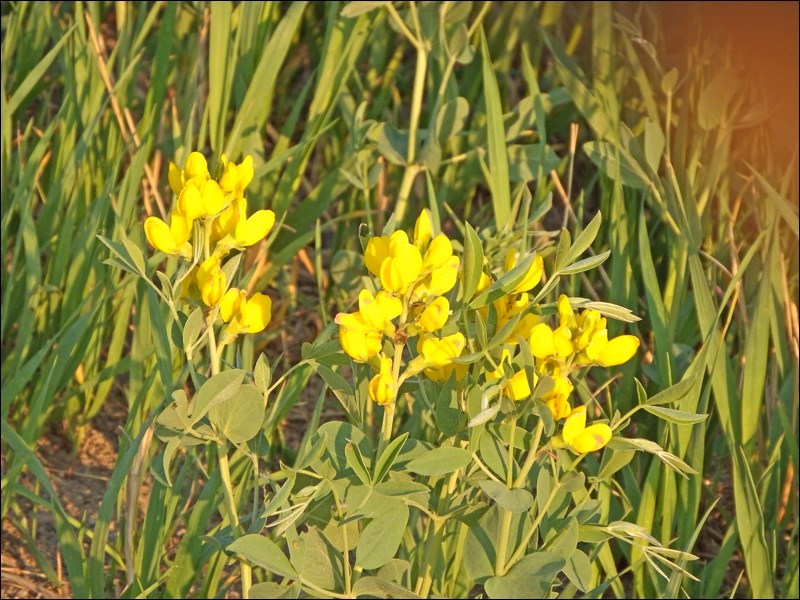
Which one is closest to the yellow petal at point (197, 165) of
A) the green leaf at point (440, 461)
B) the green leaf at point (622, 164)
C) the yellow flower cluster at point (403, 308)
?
the yellow flower cluster at point (403, 308)

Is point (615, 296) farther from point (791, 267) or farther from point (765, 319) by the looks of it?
point (791, 267)

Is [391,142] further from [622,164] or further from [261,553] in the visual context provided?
[261,553]

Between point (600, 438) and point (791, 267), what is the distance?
3.02 ft

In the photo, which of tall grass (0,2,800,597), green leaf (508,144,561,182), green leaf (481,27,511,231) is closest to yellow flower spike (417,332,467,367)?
tall grass (0,2,800,597)

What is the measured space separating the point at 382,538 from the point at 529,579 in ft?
0.32

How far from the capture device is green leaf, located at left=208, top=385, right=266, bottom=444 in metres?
0.75

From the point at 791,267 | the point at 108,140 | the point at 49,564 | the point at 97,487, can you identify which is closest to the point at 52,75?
the point at 108,140

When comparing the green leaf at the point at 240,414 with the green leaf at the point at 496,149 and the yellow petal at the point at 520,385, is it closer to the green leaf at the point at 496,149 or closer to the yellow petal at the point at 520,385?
the yellow petal at the point at 520,385

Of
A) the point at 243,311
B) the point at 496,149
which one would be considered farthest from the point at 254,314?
the point at 496,149

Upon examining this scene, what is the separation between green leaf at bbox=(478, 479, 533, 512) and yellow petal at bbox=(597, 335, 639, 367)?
0.10 m

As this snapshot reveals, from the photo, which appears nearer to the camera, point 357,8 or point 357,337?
point 357,337

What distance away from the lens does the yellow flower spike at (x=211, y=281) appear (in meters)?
0.74

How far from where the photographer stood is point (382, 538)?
728 mm

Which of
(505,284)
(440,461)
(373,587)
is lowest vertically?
(373,587)
